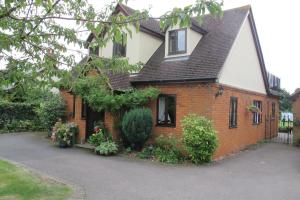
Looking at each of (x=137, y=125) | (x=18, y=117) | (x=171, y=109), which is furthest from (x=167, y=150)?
(x=18, y=117)

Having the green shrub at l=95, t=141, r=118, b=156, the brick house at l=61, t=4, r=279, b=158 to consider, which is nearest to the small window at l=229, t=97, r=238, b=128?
the brick house at l=61, t=4, r=279, b=158

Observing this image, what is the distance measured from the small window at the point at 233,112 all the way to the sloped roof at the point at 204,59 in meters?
2.32

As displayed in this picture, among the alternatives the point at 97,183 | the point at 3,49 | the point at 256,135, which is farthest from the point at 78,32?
the point at 256,135

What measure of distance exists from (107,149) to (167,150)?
8.03 ft

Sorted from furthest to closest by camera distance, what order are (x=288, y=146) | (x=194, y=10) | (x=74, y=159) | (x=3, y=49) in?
(x=288, y=146), (x=74, y=159), (x=3, y=49), (x=194, y=10)

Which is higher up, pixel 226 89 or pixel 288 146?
pixel 226 89

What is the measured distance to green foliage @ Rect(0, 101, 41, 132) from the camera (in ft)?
66.5

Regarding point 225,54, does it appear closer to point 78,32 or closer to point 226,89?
point 226,89

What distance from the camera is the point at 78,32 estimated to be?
16.1ft

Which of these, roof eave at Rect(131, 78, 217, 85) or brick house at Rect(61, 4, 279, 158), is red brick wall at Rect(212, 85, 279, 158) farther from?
roof eave at Rect(131, 78, 217, 85)

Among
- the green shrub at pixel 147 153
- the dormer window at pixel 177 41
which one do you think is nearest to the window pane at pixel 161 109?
the green shrub at pixel 147 153

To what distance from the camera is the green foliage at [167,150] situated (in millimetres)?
11922

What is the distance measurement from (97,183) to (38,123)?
1447cm

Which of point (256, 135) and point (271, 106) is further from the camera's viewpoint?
point (271, 106)
